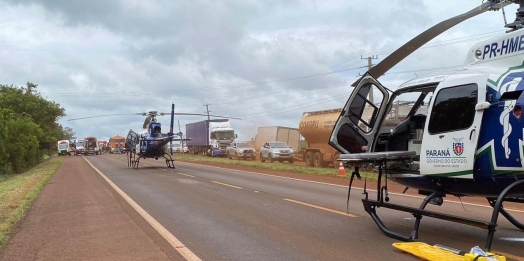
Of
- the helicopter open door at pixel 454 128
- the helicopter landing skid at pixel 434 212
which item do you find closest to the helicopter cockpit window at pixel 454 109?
the helicopter open door at pixel 454 128

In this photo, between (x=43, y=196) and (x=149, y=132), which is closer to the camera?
(x=43, y=196)

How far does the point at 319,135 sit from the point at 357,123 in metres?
22.6

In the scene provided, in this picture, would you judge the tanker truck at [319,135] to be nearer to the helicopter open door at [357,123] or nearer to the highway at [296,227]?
the highway at [296,227]

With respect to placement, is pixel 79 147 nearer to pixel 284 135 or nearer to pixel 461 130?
pixel 284 135

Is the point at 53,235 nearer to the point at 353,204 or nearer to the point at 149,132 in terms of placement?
the point at 353,204

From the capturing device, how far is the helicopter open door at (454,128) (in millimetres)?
6527

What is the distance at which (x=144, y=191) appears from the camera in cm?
1591

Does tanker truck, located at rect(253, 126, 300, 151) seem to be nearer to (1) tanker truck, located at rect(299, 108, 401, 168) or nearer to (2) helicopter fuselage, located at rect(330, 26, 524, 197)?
(1) tanker truck, located at rect(299, 108, 401, 168)

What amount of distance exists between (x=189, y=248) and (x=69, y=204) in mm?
7293

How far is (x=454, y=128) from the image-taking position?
269 inches

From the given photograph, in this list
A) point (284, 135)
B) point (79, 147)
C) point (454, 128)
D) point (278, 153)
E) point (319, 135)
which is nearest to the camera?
point (454, 128)

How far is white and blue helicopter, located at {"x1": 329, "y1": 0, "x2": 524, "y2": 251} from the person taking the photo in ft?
20.2

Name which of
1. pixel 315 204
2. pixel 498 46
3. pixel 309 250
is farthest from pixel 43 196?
pixel 498 46

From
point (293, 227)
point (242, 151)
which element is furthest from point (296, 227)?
point (242, 151)
